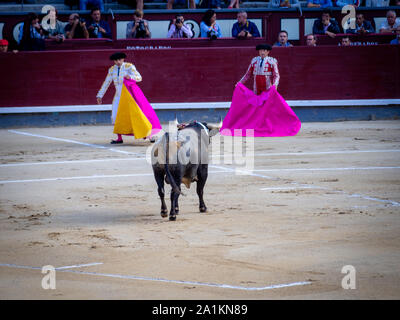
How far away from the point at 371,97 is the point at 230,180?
6.83m

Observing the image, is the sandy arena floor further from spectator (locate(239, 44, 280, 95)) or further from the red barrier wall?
the red barrier wall

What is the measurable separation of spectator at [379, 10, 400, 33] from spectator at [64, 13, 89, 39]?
195 inches

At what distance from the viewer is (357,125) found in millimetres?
12320

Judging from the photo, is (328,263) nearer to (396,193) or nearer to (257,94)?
(396,193)

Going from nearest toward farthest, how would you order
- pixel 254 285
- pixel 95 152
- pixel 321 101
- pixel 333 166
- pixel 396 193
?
pixel 254 285, pixel 396 193, pixel 333 166, pixel 95 152, pixel 321 101

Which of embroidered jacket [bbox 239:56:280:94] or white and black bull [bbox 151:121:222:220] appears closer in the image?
white and black bull [bbox 151:121:222:220]

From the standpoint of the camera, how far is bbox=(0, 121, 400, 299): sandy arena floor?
12.1 feet

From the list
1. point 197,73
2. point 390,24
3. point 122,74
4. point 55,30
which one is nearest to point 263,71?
point 122,74

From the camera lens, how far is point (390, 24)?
1313 cm

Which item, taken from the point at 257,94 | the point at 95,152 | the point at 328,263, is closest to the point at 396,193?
the point at 328,263

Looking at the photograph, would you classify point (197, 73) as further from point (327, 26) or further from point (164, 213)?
point (164, 213)

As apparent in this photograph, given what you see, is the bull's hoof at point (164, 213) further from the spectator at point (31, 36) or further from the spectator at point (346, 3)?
the spectator at point (346, 3)

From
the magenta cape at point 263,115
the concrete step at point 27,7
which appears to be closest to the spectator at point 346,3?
the magenta cape at point 263,115

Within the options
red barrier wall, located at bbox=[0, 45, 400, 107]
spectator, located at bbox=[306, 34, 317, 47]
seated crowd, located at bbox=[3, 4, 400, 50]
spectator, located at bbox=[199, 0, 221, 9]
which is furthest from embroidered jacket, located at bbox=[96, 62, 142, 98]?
spectator, located at bbox=[306, 34, 317, 47]
